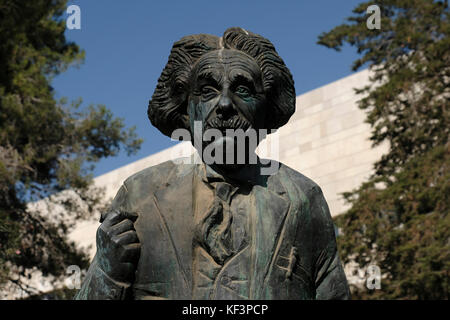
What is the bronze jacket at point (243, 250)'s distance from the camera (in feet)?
11.3

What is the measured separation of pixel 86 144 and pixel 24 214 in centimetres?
232

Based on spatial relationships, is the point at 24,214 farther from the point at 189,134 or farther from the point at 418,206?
the point at 189,134

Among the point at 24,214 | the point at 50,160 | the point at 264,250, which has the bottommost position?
the point at 264,250

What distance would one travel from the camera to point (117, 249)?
3510 millimetres

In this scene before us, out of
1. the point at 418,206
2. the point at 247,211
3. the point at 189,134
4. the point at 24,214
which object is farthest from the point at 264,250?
the point at 24,214

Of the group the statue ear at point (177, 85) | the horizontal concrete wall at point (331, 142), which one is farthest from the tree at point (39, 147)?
the statue ear at point (177, 85)

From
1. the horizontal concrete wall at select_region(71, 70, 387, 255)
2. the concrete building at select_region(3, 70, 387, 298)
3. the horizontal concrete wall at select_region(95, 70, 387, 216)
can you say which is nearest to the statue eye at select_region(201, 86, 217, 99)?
the horizontal concrete wall at select_region(71, 70, 387, 255)

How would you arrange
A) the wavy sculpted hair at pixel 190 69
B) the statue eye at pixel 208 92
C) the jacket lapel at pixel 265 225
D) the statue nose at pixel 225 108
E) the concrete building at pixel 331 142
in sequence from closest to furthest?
the jacket lapel at pixel 265 225
the statue nose at pixel 225 108
the statue eye at pixel 208 92
the wavy sculpted hair at pixel 190 69
the concrete building at pixel 331 142

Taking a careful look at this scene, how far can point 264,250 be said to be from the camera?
351 centimetres

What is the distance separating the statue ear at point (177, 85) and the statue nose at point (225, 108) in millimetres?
276

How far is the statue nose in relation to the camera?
3.63 meters

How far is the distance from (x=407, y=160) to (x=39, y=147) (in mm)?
9103

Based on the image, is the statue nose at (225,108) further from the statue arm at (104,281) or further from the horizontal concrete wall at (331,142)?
the horizontal concrete wall at (331,142)
